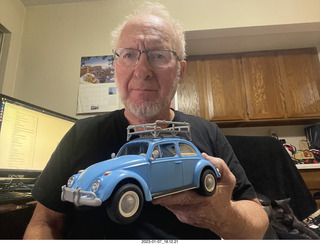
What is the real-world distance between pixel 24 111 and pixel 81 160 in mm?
396

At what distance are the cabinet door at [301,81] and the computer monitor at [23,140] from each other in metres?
2.49

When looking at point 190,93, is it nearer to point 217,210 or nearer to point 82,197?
point 217,210

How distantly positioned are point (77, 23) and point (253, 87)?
6.55 ft

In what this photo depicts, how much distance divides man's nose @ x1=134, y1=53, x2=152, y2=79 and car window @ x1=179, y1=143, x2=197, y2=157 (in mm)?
159

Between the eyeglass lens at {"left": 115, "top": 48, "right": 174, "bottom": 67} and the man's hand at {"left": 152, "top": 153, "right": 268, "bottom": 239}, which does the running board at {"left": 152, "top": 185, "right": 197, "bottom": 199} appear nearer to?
the man's hand at {"left": 152, "top": 153, "right": 268, "bottom": 239}

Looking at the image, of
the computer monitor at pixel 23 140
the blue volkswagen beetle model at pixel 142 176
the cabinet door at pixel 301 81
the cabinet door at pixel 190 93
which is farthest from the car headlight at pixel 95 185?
the cabinet door at pixel 301 81

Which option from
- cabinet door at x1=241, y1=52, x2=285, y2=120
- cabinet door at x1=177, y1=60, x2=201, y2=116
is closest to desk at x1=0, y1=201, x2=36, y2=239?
cabinet door at x1=177, y1=60, x2=201, y2=116

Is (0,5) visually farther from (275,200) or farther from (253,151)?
(275,200)

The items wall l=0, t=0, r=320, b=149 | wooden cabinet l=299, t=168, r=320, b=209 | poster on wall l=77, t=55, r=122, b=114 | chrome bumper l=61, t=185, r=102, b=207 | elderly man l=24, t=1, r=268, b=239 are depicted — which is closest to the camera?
chrome bumper l=61, t=185, r=102, b=207

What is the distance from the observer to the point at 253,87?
2.29 m

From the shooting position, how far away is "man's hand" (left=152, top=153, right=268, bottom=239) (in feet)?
1.00

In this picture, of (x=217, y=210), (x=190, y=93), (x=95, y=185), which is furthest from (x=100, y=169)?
(x=190, y=93)

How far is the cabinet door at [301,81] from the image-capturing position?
7.29 ft

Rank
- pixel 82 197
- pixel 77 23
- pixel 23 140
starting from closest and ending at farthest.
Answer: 1. pixel 82 197
2. pixel 23 140
3. pixel 77 23
